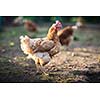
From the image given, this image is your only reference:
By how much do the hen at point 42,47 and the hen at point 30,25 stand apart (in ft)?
0.72

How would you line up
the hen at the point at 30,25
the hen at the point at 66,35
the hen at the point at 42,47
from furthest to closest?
the hen at the point at 30,25
the hen at the point at 66,35
the hen at the point at 42,47

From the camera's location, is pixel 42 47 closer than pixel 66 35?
Yes

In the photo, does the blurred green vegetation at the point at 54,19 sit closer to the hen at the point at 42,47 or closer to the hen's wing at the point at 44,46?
the hen at the point at 42,47

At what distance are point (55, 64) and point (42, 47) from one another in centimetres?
20

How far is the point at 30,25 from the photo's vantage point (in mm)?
2520

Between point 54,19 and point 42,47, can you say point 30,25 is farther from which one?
point 42,47

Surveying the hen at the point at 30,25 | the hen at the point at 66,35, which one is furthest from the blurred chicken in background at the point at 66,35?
the hen at the point at 30,25

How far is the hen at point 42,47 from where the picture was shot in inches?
87.7

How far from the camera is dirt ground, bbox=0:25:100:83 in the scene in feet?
7.57

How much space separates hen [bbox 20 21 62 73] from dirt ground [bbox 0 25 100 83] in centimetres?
7

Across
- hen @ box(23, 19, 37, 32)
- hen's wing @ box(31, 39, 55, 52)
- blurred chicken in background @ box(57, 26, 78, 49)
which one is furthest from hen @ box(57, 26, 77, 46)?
hen @ box(23, 19, 37, 32)

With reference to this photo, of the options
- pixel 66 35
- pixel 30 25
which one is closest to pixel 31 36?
pixel 30 25
